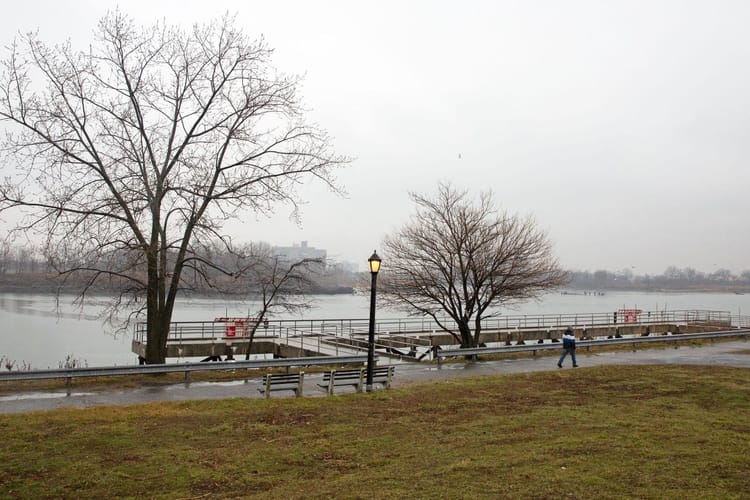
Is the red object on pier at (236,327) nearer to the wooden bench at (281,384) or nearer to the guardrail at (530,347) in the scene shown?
the guardrail at (530,347)

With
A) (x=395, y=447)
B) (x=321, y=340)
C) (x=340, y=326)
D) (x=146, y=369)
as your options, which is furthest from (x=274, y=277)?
(x=395, y=447)

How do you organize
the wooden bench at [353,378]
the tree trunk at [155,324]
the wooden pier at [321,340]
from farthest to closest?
the wooden pier at [321,340], the tree trunk at [155,324], the wooden bench at [353,378]

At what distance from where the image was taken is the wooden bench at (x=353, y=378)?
14625 mm

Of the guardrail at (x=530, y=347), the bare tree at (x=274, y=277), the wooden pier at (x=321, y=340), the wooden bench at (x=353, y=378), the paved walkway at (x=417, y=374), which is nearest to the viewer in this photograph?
the paved walkway at (x=417, y=374)

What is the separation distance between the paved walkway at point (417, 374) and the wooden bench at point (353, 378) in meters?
0.44

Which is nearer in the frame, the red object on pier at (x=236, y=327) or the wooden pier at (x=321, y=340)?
the wooden pier at (x=321, y=340)

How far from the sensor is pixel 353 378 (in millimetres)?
15086

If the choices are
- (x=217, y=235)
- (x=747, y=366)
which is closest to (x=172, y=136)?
(x=217, y=235)

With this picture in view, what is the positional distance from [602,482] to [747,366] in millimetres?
17274

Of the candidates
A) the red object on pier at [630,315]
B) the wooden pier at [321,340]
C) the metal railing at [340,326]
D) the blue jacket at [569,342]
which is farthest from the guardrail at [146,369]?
the red object on pier at [630,315]

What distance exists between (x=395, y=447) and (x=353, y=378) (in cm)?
585

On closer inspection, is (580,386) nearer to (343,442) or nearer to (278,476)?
(343,442)

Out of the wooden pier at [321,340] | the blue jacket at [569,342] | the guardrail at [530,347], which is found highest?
the blue jacket at [569,342]

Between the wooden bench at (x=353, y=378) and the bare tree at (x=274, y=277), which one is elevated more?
the bare tree at (x=274, y=277)
